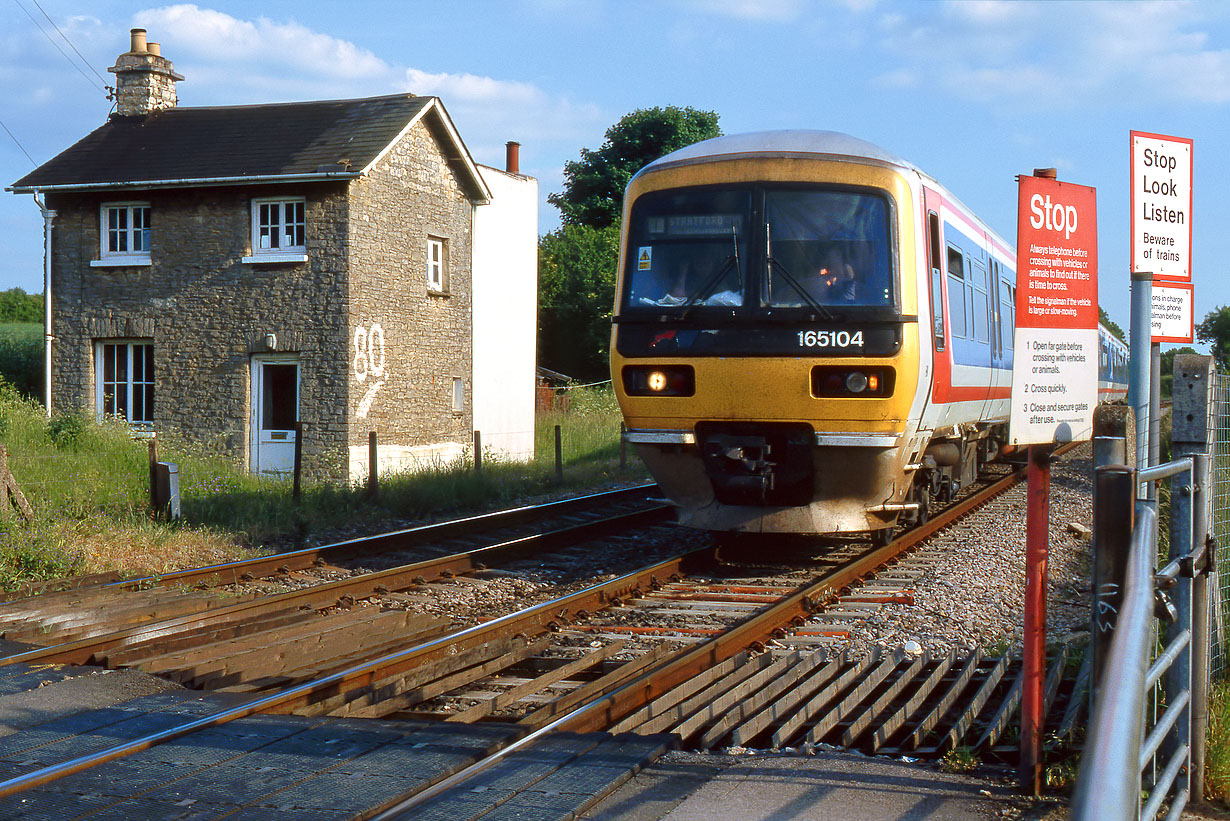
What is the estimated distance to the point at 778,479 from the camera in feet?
29.4

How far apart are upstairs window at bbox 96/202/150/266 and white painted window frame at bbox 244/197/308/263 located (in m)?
2.16

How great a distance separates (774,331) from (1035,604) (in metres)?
4.44

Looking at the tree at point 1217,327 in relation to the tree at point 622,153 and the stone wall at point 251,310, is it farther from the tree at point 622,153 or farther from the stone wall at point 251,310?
the stone wall at point 251,310

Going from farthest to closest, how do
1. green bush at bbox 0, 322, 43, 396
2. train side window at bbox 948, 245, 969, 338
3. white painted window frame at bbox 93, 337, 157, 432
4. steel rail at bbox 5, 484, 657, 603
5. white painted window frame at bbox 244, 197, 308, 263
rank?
green bush at bbox 0, 322, 43, 396, white painted window frame at bbox 93, 337, 157, 432, white painted window frame at bbox 244, 197, 308, 263, train side window at bbox 948, 245, 969, 338, steel rail at bbox 5, 484, 657, 603

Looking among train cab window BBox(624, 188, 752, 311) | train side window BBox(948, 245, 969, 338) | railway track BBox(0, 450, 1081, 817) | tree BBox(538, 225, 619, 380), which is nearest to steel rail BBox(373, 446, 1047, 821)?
railway track BBox(0, 450, 1081, 817)

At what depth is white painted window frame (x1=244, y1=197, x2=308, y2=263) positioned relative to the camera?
20.5 m

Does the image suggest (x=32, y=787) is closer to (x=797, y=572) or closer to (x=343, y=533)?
(x=797, y=572)

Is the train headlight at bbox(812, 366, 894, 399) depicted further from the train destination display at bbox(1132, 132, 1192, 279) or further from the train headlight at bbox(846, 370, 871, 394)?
the train destination display at bbox(1132, 132, 1192, 279)

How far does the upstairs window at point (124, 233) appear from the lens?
21219 mm

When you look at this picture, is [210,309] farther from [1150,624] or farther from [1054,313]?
[1150,624]

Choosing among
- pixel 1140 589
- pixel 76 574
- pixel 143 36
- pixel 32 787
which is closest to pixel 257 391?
pixel 143 36

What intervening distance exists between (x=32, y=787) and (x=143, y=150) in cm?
2005

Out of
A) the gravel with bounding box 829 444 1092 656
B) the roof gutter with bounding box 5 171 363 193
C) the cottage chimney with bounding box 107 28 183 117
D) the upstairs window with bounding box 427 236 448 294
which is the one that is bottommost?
the gravel with bounding box 829 444 1092 656

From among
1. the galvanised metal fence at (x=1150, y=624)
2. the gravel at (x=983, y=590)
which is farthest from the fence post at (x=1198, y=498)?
the gravel at (x=983, y=590)
